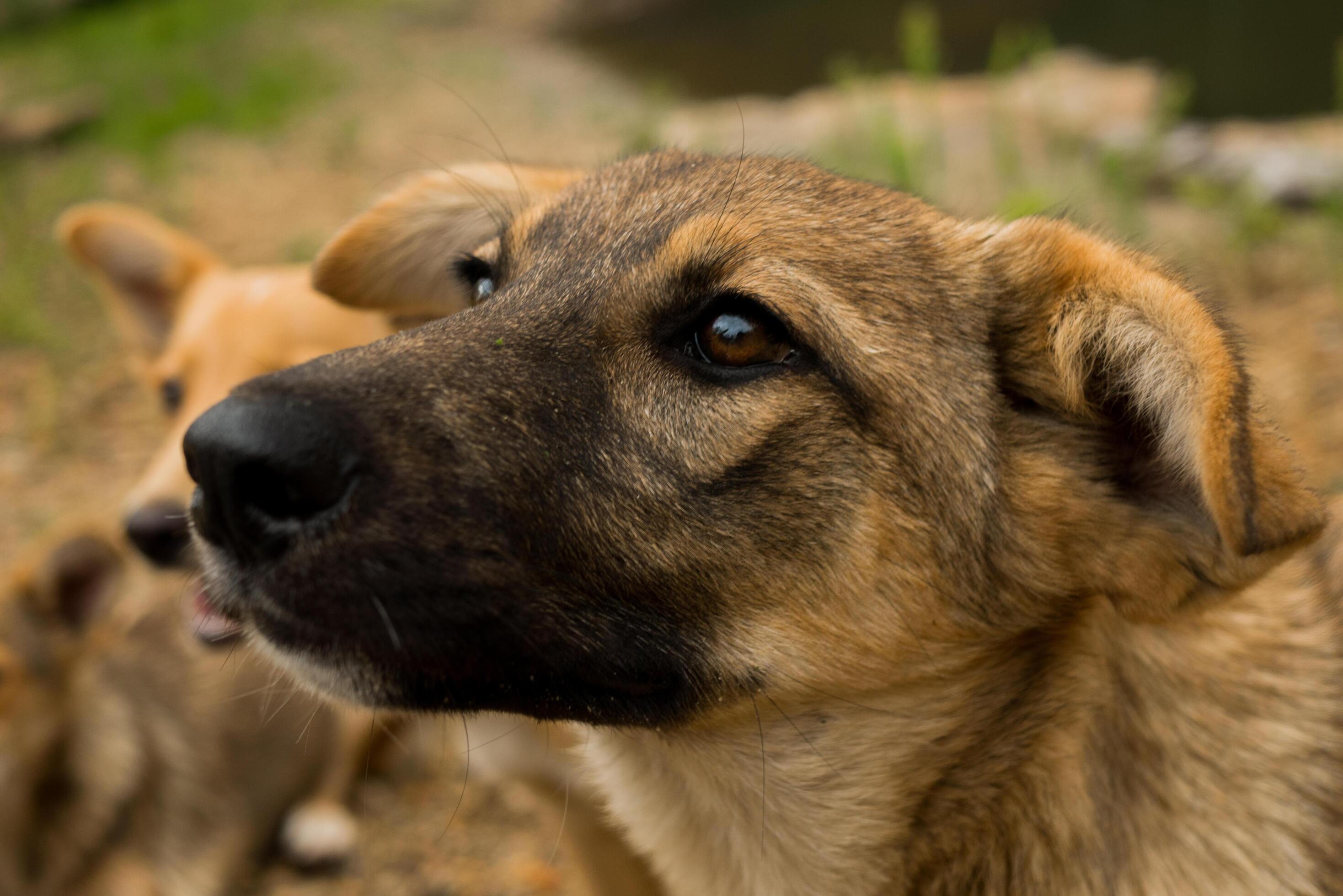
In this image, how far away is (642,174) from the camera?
273cm

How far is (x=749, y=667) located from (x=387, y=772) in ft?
11.7

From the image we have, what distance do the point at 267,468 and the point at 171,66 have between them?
17.7m

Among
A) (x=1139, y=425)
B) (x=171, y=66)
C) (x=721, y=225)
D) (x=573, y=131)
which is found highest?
(x=721, y=225)

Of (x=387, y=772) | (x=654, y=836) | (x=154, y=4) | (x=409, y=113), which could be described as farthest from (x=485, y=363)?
(x=154, y=4)

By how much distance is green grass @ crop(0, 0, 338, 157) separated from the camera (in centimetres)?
1361

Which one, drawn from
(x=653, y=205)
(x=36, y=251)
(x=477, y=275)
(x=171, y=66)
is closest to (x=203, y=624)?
(x=477, y=275)

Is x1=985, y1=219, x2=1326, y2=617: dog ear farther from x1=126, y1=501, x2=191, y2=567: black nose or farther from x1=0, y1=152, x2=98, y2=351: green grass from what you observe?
x1=0, y1=152, x2=98, y2=351: green grass

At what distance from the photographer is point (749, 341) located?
2250mm

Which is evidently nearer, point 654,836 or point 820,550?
point 820,550

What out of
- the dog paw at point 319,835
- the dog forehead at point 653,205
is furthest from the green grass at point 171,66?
the dog forehead at point 653,205

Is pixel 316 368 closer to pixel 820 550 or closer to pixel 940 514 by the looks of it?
pixel 820 550

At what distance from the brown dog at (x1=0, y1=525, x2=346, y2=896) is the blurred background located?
1.18ft

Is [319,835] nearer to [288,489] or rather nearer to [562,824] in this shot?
[562,824]

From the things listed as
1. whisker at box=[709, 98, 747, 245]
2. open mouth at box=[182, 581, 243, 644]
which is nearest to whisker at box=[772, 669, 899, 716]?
whisker at box=[709, 98, 747, 245]
